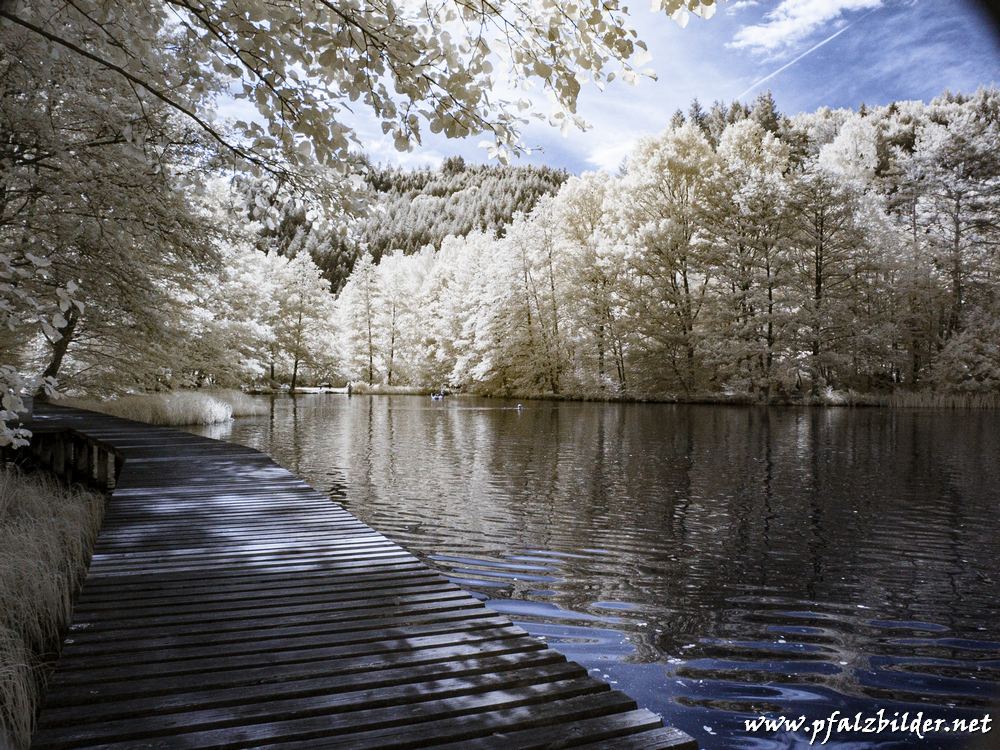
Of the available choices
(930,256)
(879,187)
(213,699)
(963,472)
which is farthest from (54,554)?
(879,187)

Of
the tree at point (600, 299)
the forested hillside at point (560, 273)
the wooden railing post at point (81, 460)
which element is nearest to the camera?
the forested hillside at point (560, 273)

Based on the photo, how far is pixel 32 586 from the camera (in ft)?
16.3

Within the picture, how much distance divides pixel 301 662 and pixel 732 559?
4.79 m

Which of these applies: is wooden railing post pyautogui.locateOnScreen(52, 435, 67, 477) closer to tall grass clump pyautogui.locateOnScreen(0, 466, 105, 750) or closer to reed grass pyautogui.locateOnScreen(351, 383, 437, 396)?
tall grass clump pyautogui.locateOnScreen(0, 466, 105, 750)

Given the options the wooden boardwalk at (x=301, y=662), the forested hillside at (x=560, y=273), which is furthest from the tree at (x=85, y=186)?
the wooden boardwalk at (x=301, y=662)

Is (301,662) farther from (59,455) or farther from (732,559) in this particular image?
(59,455)

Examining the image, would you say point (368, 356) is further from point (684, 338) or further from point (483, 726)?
point (483, 726)

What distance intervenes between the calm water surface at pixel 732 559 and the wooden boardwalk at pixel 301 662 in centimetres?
125

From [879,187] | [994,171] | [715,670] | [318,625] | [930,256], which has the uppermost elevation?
[879,187]

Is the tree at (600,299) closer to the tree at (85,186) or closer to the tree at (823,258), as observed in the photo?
the tree at (823,258)

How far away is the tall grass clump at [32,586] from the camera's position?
344cm

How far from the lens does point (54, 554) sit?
5836mm

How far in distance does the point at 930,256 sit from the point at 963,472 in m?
26.1

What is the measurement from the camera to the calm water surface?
3816mm
